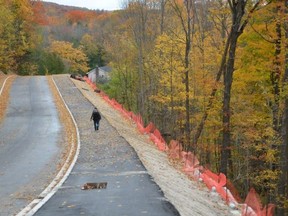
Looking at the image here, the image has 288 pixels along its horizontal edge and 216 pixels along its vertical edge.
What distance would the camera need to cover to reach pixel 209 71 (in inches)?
1352

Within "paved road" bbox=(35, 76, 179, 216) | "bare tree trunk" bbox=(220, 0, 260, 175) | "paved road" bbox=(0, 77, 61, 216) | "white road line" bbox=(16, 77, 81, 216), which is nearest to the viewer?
"paved road" bbox=(35, 76, 179, 216)

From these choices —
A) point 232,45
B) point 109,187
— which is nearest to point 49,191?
point 109,187

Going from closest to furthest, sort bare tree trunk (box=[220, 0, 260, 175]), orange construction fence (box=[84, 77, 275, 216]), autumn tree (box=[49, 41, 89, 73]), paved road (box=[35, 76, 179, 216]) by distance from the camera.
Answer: paved road (box=[35, 76, 179, 216])
orange construction fence (box=[84, 77, 275, 216])
bare tree trunk (box=[220, 0, 260, 175])
autumn tree (box=[49, 41, 89, 73])

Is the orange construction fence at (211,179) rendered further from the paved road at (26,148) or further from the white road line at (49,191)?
the paved road at (26,148)

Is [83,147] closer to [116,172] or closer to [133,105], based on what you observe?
[116,172]

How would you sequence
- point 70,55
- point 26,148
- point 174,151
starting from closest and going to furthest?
point 174,151
point 26,148
point 70,55

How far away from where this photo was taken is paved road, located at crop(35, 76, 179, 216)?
439 inches

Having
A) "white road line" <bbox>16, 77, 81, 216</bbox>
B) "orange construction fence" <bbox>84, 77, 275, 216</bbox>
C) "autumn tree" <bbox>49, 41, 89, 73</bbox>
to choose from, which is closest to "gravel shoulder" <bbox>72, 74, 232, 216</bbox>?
"orange construction fence" <bbox>84, 77, 275, 216</bbox>

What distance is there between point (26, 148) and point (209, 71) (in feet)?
53.4

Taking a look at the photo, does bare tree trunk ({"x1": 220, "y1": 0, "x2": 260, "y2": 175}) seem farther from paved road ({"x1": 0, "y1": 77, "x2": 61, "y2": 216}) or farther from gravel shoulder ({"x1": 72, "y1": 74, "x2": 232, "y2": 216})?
paved road ({"x1": 0, "y1": 77, "x2": 61, "y2": 216})

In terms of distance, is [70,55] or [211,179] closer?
[211,179]

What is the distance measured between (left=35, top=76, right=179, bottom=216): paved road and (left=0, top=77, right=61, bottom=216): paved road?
44.2 inches

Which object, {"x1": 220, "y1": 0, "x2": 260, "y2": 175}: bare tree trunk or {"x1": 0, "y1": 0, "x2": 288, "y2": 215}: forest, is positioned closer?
{"x1": 220, "y1": 0, "x2": 260, "y2": 175}: bare tree trunk

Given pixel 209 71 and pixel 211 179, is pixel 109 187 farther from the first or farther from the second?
pixel 209 71
